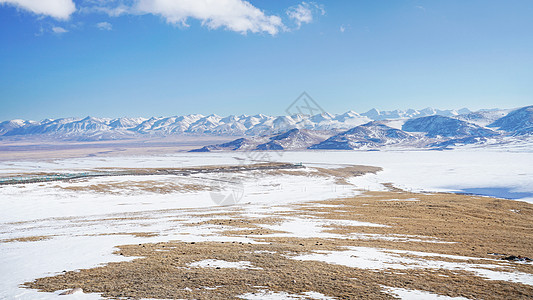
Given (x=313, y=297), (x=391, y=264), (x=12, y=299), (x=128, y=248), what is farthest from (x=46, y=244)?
(x=391, y=264)

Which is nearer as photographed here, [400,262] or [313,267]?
[313,267]

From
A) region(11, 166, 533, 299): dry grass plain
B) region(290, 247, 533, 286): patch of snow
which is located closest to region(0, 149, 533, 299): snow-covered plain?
region(290, 247, 533, 286): patch of snow

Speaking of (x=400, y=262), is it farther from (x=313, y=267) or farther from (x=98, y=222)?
(x=98, y=222)

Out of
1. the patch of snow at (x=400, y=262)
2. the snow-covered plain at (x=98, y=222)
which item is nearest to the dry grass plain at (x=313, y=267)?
the patch of snow at (x=400, y=262)

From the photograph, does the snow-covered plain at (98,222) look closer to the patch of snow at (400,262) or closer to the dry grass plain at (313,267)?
the patch of snow at (400,262)

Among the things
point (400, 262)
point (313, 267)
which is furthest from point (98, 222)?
point (400, 262)

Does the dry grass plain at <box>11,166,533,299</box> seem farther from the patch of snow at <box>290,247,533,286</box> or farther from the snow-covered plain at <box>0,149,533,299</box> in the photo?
the snow-covered plain at <box>0,149,533,299</box>

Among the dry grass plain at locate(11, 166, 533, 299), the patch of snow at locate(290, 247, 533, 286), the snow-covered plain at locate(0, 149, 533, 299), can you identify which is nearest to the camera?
the dry grass plain at locate(11, 166, 533, 299)

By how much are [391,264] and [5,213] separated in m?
52.5

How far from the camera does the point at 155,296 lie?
12.4 meters

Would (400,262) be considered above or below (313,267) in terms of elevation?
below

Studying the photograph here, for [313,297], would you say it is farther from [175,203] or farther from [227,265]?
[175,203]

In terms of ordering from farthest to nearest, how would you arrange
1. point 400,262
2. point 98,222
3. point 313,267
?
point 98,222 → point 400,262 → point 313,267

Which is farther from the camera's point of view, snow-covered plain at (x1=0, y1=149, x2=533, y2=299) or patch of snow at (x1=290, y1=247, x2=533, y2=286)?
snow-covered plain at (x1=0, y1=149, x2=533, y2=299)
